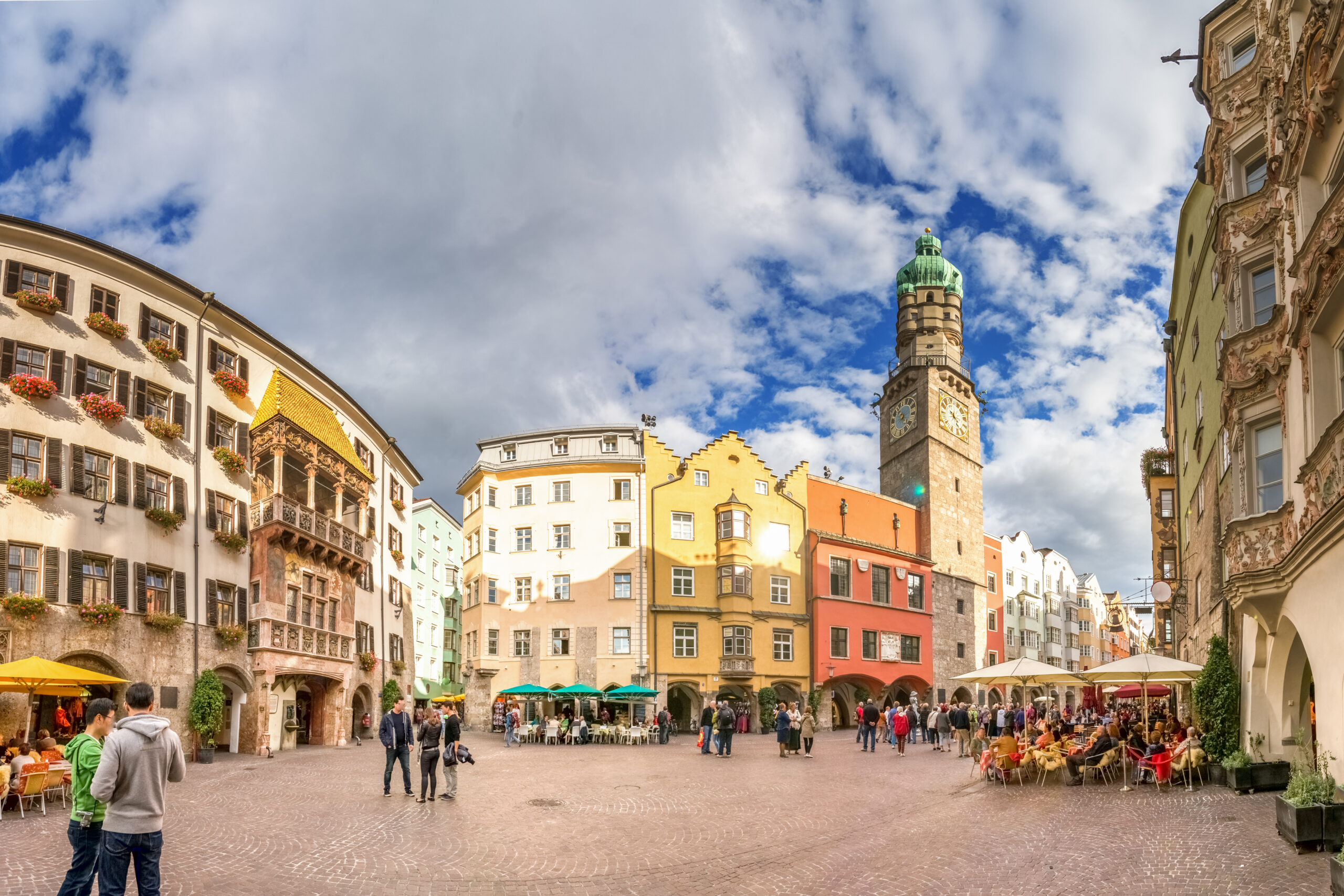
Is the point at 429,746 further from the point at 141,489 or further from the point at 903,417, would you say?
the point at 903,417

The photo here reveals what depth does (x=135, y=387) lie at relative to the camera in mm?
31156

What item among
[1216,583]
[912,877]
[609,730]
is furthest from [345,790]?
[609,730]

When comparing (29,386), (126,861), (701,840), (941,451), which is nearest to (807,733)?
(701,840)

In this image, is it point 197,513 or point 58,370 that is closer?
point 58,370

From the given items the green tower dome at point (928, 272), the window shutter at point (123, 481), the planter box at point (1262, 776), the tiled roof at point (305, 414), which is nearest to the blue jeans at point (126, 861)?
the planter box at point (1262, 776)

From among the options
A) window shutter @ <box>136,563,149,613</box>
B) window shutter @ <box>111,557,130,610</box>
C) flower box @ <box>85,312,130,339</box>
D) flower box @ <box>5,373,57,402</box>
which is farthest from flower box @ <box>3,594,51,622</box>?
flower box @ <box>85,312,130,339</box>

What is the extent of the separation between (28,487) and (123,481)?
3209 mm

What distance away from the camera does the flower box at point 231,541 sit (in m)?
33.2

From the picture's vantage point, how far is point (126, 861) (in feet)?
25.3

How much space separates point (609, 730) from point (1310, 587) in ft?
103

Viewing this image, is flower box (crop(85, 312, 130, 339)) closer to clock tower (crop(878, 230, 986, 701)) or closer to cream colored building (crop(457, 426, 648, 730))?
cream colored building (crop(457, 426, 648, 730))

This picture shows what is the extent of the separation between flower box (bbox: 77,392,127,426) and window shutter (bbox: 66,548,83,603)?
3.85 m

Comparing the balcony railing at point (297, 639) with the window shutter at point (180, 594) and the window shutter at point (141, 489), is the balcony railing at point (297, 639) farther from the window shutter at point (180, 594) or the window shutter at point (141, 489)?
the window shutter at point (141, 489)

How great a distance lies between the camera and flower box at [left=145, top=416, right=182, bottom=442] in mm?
31156
